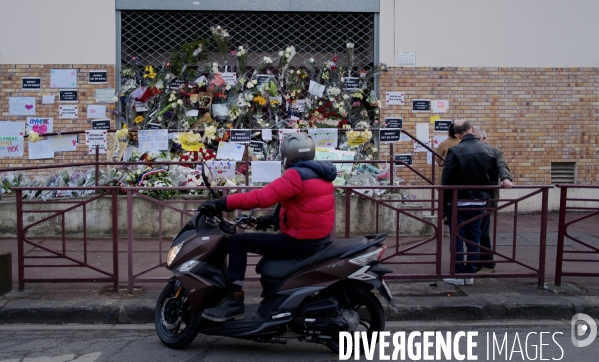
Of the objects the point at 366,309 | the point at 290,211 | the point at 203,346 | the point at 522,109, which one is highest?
the point at 522,109

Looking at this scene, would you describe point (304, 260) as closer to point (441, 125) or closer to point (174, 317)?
point (174, 317)

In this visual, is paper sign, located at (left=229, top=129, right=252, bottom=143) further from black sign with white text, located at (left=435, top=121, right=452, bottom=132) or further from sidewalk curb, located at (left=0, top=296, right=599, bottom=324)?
sidewalk curb, located at (left=0, top=296, right=599, bottom=324)

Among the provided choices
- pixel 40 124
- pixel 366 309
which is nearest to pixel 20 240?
pixel 366 309

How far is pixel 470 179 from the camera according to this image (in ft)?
23.0

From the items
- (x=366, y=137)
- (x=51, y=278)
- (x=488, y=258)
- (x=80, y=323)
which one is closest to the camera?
(x=80, y=323)

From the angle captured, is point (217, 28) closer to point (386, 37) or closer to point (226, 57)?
point (226, 57)

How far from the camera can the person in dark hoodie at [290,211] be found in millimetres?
4918

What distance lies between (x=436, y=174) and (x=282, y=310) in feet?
23.2

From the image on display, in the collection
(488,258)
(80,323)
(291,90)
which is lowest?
(80,323)

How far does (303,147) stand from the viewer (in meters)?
5.04

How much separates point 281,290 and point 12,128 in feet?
26.4

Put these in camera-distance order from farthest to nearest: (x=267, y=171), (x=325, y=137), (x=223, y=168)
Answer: (x=325, y=137) → (x=223, y=168) → (x=267, y=171)

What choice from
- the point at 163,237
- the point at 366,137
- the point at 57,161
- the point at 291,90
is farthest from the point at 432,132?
the point at 57,161

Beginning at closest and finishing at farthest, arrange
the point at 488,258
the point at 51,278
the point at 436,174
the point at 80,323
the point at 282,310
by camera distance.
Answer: the point at 282,310, the point at 80,323, the point at 51,278, the point at 488,258, the point at 436,174
